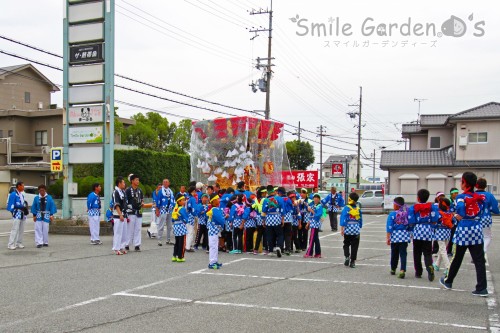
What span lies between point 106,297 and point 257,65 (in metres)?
27.3

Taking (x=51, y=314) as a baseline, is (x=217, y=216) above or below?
above

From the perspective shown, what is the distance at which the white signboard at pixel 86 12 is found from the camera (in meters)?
18.9

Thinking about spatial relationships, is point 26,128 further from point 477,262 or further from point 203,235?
point 477,262

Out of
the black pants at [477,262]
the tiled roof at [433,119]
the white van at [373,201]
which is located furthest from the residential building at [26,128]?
the black pants at [477,262]

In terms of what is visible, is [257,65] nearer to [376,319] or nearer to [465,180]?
[465,180]

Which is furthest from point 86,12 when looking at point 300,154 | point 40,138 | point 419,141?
point 300,154

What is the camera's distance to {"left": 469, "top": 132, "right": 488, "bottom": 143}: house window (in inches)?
1412

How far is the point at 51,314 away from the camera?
6812 millimetres

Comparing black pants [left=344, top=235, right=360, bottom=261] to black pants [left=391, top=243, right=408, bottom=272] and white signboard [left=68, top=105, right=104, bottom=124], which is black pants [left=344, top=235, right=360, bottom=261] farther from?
white signboard [left=68, top=105, right=104, bottom=124]

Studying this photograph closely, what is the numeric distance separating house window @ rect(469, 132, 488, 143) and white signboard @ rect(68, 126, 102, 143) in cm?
2744

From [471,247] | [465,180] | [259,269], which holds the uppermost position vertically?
[465,180]

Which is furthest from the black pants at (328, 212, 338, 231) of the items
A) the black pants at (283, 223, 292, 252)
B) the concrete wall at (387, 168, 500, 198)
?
the concrete wall at (387, 168, 500, 198)

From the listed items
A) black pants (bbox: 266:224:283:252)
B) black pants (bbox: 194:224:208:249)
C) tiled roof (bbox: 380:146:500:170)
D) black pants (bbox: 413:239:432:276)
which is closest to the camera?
black pants (bbox: 413:239:432:276)

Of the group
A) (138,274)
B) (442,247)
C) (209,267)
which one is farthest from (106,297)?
(442,247)
